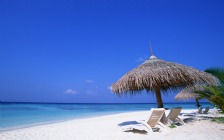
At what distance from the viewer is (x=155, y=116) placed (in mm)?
5215

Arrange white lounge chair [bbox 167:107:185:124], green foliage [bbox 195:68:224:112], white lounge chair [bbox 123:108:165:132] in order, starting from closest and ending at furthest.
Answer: green foliage [bbox 195:68:224:112] < white lounge chair [bbox 123:108:165:132] < white lounge chair [bbox 167:107:185:124]

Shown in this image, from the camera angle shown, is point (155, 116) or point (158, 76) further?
point (158, 76)

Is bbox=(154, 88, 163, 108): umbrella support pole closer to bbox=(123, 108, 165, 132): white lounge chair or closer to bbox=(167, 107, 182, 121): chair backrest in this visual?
bbox=(167, 107, 182, 121): chair backrest

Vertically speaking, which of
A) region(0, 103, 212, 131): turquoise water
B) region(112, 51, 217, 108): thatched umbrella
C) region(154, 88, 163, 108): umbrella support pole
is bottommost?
region(0, 103, 212, 131): turquoise water

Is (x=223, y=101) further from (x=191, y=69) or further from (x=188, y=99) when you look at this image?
(x=188, y=99)

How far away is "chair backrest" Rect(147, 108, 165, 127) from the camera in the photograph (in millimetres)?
5137

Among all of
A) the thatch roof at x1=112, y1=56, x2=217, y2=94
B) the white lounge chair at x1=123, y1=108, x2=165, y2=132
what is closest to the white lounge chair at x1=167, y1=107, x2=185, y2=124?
the white lounge chair at x1=123, y1=108, x2=165, y2=132

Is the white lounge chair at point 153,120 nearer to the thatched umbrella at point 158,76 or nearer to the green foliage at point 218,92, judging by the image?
the thatched umbrella at point 158,76

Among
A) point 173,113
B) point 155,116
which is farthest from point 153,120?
point 173,113

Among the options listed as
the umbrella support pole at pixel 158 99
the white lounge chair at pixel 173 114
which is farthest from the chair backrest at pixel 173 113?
the umbrella support pole at pixel 158 99

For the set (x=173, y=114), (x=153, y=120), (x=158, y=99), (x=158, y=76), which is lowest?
(x=153, y=120)

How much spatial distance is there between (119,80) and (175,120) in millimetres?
2209

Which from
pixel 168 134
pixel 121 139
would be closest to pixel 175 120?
pixel 168 134

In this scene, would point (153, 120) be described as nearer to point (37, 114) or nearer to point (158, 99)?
point (158, 99)
